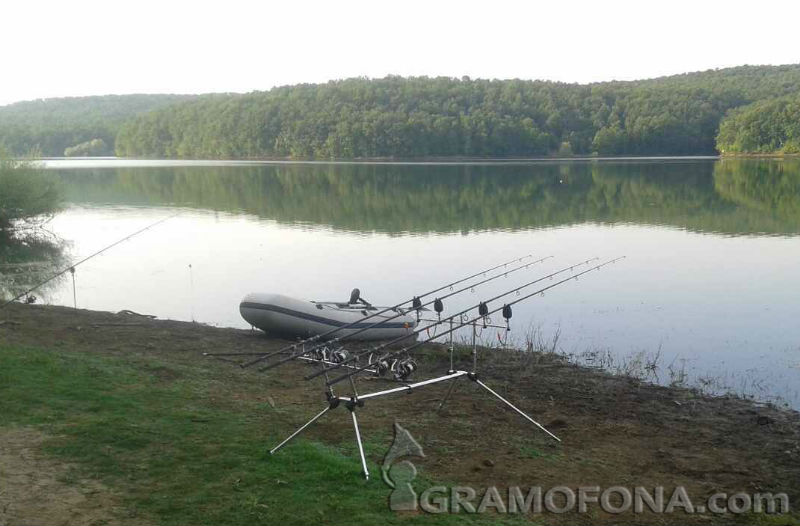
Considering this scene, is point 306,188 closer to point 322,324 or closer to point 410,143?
point 322,324

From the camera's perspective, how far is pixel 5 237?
31.9 meters

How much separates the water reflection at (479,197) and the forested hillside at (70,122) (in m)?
56.3

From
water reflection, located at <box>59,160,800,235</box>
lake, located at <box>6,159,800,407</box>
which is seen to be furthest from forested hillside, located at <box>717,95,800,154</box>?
lake, located at <box>6,159,800,407</box>

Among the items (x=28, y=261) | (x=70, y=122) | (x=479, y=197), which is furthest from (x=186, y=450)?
(x=70, y=122)

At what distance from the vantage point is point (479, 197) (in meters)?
49.4

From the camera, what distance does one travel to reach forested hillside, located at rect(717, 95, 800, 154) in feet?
334

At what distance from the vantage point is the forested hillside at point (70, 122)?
435ft

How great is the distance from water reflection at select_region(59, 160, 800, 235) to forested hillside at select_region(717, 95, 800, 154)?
1326 inches

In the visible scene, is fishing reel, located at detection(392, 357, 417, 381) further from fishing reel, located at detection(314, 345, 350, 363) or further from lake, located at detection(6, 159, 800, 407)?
lake, located at detection(6, 159, 800, 407)

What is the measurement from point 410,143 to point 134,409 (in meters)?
107

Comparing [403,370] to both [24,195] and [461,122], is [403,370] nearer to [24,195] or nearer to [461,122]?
[24,195]

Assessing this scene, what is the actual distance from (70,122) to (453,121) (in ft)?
301

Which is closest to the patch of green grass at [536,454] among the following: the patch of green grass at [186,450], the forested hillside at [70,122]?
the patch of green grass at [186,450]

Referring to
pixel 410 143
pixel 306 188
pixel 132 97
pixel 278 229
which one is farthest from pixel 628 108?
pixel 132 97
